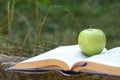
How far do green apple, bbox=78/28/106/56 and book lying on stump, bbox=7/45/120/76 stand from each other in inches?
1.7

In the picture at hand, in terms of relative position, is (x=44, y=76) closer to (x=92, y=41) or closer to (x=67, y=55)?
(x=67, y=55)

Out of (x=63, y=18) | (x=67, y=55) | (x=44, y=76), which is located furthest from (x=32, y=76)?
(x=63, y=18)

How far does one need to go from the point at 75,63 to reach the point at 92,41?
23 centimetres

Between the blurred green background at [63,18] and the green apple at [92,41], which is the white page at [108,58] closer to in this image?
the green apple at [92,41]

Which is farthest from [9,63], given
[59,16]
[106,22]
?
[106,22]

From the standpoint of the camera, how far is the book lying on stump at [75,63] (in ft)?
5.46

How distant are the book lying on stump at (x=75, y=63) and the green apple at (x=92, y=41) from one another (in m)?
0.04

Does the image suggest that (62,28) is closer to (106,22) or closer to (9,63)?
(106,22)

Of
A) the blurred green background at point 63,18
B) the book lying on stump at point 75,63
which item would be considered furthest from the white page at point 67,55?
the blurred green background at point 63,18

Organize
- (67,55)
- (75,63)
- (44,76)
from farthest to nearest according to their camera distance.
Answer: (44,76) < (67,55) < (75,63)

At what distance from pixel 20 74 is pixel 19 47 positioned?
537 mm

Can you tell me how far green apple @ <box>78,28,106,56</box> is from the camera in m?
1.88

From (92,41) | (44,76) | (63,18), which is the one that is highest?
(63,18)

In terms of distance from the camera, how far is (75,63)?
169 cm
